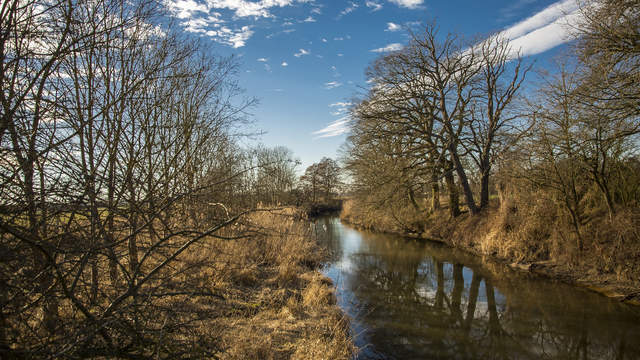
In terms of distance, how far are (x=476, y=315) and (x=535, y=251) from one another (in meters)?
4.96

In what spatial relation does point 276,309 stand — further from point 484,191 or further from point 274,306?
point 484,191

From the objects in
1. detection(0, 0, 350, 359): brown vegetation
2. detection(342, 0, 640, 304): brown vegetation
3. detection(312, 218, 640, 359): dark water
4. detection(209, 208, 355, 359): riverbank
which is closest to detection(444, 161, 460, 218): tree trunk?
detection(342, 0, 640, 304): brown vegetation

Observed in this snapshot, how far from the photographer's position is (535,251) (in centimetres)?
1082

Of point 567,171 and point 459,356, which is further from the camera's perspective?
point 567,171

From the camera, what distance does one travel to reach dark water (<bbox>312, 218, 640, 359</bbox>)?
575cm

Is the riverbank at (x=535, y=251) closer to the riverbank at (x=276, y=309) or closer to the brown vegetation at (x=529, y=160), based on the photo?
the brown vegetation at (x=529, y=160)

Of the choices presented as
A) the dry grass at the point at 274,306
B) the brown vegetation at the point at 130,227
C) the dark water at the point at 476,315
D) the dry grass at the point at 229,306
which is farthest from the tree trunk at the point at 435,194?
the dry grass at the point at 229,306

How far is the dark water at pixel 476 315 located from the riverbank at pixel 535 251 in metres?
0.46

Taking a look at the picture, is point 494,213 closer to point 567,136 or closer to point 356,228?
point 567,136

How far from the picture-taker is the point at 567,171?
9516mm

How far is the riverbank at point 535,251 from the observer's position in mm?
7879

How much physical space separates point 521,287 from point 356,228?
1539 cm

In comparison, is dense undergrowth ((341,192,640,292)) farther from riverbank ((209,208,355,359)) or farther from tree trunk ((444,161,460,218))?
riverbank ((209,208,355,359))

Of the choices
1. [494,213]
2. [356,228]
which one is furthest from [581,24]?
[356,228]
